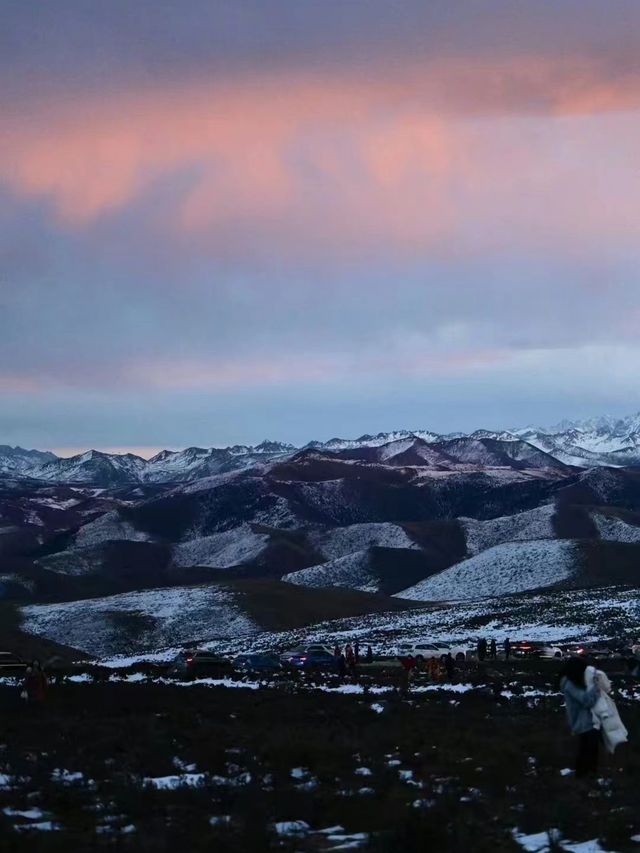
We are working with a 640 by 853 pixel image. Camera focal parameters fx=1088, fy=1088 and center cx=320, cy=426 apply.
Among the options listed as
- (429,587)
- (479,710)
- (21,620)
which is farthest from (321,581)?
(479,710)

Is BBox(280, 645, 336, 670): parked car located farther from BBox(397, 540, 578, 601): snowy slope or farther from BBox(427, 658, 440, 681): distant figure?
BBox(397, 540, 578, 601): snowy slope

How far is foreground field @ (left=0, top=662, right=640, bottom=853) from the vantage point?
13281 millimetres

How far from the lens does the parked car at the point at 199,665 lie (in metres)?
53.8

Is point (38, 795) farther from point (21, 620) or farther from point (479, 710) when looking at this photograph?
point (21, 620)

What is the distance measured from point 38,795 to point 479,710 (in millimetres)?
17065

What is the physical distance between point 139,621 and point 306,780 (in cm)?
10192

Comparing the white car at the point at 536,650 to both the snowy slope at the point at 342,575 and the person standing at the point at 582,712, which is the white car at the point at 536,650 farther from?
the snowy slope at the point at 342,575

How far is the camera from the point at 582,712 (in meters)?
16.8

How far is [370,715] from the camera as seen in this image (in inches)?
1153

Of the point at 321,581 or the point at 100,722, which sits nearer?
the point at 100,722

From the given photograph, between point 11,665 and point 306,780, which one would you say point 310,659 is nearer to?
point 11,665

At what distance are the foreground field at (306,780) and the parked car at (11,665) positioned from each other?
2511 centimetres

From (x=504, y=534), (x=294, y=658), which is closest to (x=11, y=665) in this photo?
(x=294, y=658)

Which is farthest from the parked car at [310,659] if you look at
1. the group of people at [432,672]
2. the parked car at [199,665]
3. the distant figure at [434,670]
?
the distant figure at [434,670]
